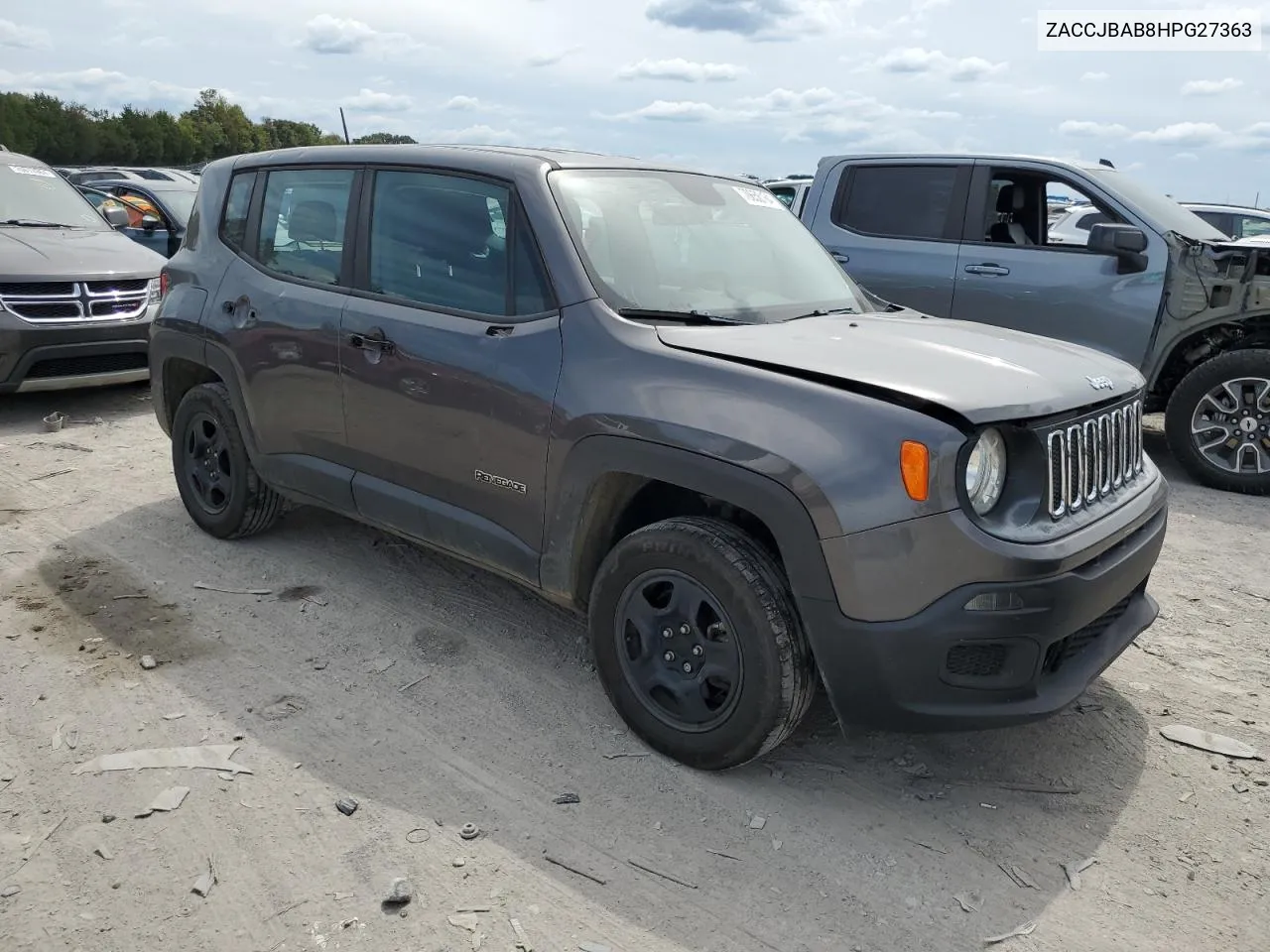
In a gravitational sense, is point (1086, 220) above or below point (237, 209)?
below

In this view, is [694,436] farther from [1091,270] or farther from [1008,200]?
[1008,200]

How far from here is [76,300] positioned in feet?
25.1

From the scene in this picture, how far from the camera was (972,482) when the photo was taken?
2.72 meters

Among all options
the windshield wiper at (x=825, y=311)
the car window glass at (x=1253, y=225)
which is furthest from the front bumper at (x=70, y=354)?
the car window glass at (x=1253, y=225)

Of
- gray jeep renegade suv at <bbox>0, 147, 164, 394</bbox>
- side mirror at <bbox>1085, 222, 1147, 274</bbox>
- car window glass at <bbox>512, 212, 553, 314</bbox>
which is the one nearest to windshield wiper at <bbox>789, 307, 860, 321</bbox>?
car window glass at <bbox>512, 212, 553, 314</bbox>

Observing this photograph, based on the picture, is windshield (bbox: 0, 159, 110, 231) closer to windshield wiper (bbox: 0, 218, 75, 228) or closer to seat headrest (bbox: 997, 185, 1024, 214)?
windshield wiper (bbox: 0, 218, 75, 228)

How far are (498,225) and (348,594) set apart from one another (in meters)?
1.83

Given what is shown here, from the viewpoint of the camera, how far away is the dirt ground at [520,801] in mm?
2578

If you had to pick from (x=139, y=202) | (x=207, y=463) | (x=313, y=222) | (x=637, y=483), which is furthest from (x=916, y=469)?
(x=139, y=202)

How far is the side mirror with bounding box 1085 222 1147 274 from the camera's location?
6203mm

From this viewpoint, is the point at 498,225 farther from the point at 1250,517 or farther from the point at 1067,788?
the point at 1250,517

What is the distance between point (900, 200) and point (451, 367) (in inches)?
186

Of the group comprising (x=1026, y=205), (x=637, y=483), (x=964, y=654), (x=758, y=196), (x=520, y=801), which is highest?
(x=758, y=196)

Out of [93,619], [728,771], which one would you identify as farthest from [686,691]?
[93,619]
